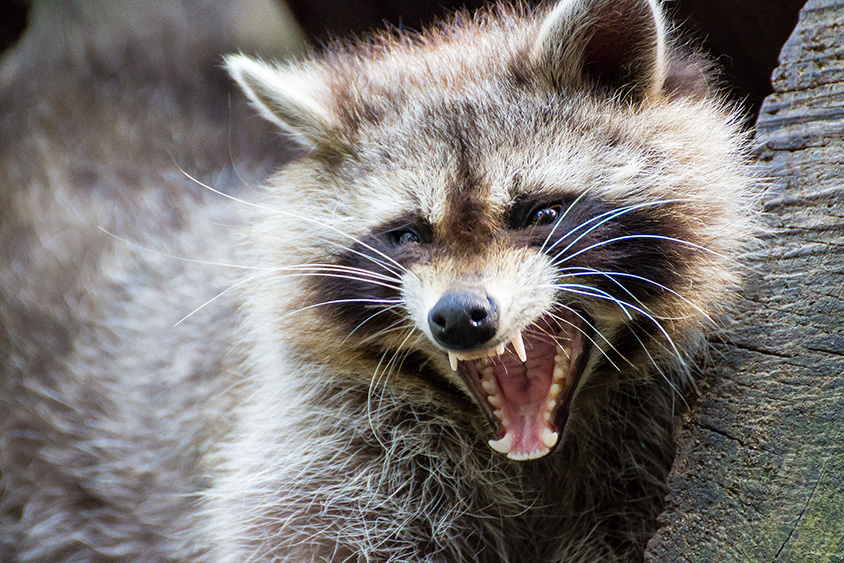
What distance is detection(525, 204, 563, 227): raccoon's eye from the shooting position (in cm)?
207

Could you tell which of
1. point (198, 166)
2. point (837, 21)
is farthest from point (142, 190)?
point (837, 21)

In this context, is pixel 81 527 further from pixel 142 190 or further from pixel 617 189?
pixel 617 189

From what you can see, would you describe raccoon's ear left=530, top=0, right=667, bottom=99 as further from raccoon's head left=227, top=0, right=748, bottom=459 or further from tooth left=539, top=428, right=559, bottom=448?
tooth left=539, top=428, right=559, bottom=448

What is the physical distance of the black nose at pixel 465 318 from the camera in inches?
73.9

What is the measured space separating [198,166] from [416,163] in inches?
86.5

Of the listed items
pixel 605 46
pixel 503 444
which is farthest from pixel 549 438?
pixel 605 46

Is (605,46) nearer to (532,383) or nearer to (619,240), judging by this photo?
(619,240)

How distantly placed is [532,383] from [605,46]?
0.91 m

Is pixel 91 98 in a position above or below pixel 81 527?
above

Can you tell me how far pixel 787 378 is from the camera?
185cm

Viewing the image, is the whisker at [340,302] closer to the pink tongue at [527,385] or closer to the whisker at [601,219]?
the pink tongue at [527,385]

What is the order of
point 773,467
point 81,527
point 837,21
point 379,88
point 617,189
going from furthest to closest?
point 81,527, point 379,88, point 617,189, point 837,21, point 773,467

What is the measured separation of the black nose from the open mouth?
0.72 ft

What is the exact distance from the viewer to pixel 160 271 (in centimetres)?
390
